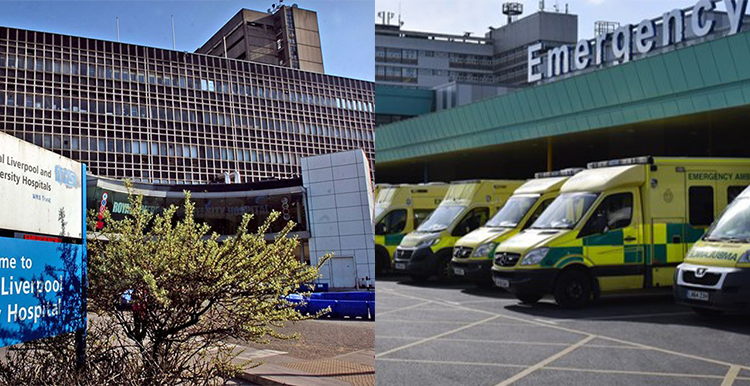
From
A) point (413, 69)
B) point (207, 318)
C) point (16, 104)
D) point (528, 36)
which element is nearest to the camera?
point (16, 104)

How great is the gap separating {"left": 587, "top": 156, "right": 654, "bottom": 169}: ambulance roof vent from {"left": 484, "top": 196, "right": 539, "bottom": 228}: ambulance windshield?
549mm

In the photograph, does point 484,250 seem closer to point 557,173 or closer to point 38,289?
point 557,173

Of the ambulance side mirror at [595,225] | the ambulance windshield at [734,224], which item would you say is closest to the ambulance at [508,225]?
the ambulance side mirror at [595,225]

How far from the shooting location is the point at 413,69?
21.6 feet

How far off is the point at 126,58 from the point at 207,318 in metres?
1.69

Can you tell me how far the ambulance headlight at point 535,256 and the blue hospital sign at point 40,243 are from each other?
11.8 ft

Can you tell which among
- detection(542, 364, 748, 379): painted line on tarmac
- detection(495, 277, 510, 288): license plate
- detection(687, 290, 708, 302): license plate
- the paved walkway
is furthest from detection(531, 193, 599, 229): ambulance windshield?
the paved walkway

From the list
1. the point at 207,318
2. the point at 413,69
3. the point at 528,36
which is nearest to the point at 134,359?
the point at 207,318

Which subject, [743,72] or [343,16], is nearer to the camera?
[343,16]

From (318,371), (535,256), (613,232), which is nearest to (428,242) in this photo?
(535,256)

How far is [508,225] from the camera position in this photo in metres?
7.28

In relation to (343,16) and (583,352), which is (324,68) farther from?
(583,352)

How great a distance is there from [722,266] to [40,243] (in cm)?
385

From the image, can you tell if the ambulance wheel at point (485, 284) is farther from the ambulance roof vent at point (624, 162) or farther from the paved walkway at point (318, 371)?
the paved walkway at point (318, 371)
